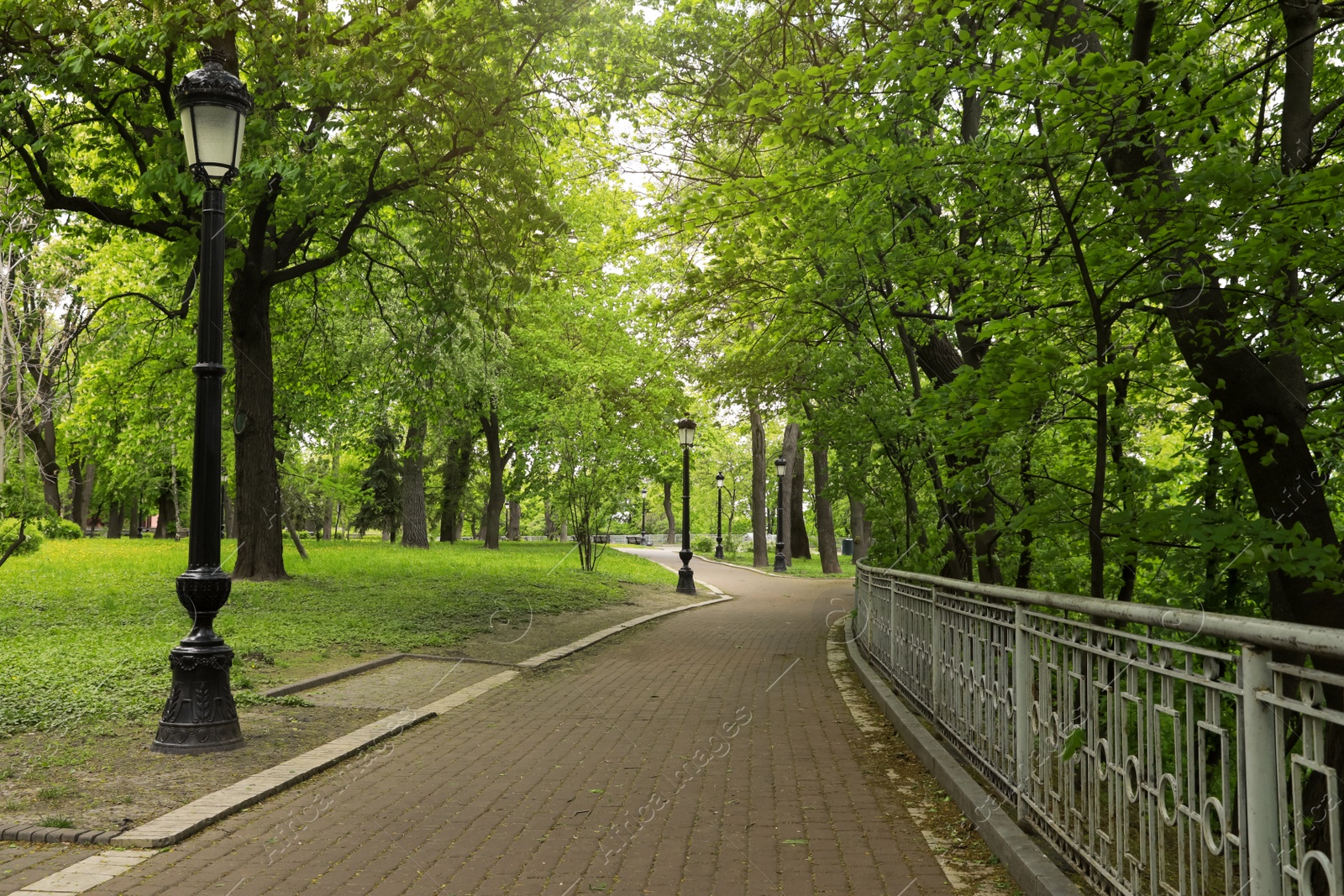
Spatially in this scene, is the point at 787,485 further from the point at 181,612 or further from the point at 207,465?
the point at 207,465

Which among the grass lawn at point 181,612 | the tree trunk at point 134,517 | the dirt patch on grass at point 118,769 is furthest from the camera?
the tree trunk at point 134,517

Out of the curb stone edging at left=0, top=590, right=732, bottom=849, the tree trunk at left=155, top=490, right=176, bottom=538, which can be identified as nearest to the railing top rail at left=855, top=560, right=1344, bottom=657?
the curb stone edging at left=0, top=590, right=732, bottom=849

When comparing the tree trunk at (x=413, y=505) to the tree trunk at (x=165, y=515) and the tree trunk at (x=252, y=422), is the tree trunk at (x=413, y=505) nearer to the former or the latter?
the tree trunk at (x=252, y=422)

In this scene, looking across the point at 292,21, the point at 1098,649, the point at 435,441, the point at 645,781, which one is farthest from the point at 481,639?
the point at 435,441

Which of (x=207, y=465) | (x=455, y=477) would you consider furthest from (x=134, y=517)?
(x=207, y=465)

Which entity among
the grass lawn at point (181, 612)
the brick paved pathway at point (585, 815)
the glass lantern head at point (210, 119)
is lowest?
the brick paved pathway at point (585, 815)

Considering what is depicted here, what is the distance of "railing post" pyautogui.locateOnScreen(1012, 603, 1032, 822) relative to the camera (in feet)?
16.2

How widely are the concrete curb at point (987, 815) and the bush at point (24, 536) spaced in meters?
10.2

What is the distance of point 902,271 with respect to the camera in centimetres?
821

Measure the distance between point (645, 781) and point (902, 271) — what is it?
4.64 metres

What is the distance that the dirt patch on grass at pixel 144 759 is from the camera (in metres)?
5.21

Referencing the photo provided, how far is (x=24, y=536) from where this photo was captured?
11641mm

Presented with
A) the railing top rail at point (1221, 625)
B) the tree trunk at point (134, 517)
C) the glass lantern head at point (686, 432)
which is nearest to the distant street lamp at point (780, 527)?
the glass lantern head at point (686, 432)

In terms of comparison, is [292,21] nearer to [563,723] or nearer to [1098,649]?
[563,723]
